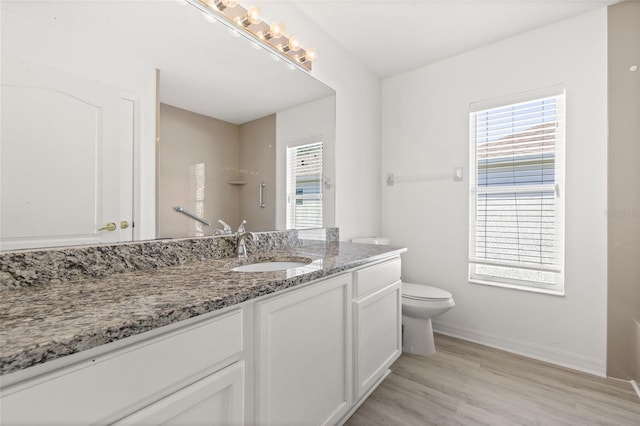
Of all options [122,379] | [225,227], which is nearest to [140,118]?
[225,227]

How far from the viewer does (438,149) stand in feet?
8.30

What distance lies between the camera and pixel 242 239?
1.47 meters

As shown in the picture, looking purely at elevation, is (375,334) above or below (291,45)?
below

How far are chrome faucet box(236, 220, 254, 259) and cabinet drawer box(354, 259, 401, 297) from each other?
590 mm

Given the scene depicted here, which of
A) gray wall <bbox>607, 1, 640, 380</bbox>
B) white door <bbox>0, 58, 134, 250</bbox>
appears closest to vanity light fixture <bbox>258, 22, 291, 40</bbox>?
white door <bbox>0, 58, 134, 250</bbox>

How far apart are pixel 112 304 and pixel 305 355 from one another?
707 millimetres

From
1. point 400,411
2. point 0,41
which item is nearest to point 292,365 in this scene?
point 400,411

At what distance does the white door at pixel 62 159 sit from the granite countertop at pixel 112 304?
0.19m

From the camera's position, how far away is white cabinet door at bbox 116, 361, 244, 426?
0.64 meters

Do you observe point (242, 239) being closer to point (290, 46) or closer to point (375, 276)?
point (375, 276)

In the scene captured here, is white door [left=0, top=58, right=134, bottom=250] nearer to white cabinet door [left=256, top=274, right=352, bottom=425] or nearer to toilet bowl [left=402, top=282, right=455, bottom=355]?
white cabinet door [left=256, top=274, right=352, bottom=425]

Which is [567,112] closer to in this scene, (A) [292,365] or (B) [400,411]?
(B) [400,411]

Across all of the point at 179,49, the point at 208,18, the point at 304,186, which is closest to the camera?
the point at 179,49

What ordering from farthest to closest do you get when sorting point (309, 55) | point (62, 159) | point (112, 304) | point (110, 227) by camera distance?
point (309, 55) → point (110, 227) → point (62, 159) → point (112, 304)
